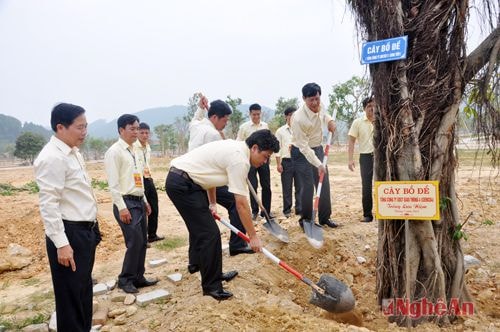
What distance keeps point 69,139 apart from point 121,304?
5.54ft

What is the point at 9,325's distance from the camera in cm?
301

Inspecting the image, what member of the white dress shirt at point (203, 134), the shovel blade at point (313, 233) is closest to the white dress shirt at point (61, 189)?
the white dress shirt at point (203, 134)

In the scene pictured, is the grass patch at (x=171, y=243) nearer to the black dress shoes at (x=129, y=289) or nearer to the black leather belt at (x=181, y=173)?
the black dress shoes at (x=129, y=289)

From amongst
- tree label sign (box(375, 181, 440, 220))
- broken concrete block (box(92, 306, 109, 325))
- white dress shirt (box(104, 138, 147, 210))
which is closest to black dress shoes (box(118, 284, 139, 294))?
broken concrete block (box(92, 306, 109, 325))

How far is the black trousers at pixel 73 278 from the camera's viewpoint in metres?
2.36

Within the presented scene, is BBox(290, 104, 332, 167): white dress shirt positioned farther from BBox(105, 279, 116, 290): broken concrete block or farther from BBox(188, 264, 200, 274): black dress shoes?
BBox(105, 279, 116, 290): broken concrete block

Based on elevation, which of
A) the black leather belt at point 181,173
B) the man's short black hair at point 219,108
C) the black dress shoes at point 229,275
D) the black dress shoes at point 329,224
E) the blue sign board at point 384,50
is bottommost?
the black dress shoes at point 229,275

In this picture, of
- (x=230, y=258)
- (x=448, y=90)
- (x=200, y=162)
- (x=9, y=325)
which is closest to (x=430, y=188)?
(x=448, y=90)

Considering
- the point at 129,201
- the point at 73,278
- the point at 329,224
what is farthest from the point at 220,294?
the point at 329,224

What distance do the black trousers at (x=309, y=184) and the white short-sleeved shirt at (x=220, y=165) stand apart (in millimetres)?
1647

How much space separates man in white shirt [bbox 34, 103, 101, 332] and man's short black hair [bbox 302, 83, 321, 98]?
104 inches

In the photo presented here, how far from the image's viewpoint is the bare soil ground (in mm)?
2785

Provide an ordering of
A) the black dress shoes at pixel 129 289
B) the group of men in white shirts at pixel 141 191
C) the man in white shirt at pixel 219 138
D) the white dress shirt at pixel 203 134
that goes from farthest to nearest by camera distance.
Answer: the white dress shirt at pixel 203 134, the man in white shirt at pixel 219 138, the black dress shoes at pixel 129 289, the group of men in white shirts at pixel 141 191

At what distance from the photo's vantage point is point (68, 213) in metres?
2.37
